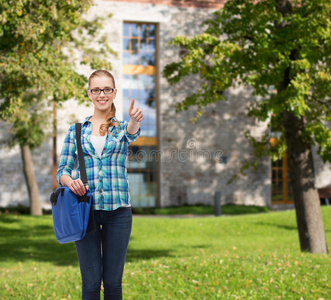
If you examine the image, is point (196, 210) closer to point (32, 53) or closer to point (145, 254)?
point (145, 254)

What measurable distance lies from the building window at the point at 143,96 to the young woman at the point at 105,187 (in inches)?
742

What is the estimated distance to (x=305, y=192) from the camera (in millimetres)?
9391

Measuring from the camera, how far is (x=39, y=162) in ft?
68.9

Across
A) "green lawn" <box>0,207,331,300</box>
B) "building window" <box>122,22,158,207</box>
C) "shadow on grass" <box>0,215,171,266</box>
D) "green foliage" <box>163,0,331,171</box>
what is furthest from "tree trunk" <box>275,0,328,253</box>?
"building window" <box>122,22,158,207</box>

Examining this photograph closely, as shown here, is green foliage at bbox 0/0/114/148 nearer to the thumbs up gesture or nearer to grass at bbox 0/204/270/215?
the thumbs up gesture

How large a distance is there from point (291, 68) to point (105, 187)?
6628 mm

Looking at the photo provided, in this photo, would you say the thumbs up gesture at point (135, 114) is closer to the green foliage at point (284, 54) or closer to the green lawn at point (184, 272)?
the green lawn at point (184, 272)

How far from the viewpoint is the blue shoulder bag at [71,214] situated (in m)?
2.95

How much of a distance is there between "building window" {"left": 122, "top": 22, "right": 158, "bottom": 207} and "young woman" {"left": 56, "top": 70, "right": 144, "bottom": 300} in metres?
18.9

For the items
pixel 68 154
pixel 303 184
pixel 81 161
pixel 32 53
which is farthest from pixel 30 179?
pixel 81 161

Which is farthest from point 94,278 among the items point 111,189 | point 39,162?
point 39,162

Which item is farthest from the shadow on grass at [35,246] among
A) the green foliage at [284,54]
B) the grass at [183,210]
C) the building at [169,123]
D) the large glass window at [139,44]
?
the large glass window at [139,44]

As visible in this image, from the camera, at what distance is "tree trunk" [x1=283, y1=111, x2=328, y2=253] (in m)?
9.39

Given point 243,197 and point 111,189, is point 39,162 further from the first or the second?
point 111,189
